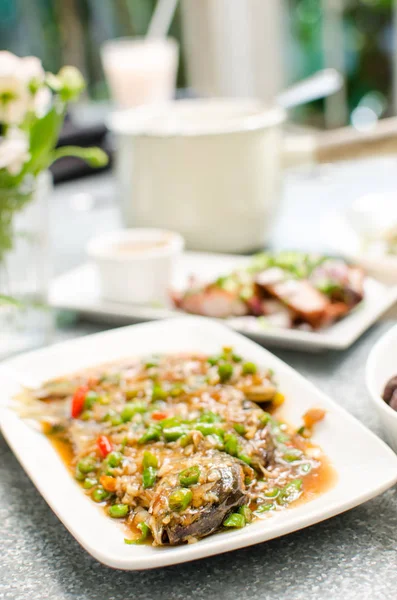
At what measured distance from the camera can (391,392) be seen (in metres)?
1.04

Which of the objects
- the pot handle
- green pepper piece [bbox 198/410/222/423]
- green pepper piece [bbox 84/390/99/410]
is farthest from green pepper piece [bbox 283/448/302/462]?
the pot handle

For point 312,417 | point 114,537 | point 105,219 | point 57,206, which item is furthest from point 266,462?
point 57,206

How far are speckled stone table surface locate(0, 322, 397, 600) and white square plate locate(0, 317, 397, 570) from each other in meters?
0.05

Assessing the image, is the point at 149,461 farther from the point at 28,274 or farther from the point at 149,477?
the point at 28,274

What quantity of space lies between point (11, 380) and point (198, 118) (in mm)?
1173

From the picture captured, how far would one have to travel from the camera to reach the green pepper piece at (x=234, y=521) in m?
0.87

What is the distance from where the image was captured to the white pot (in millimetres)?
1902

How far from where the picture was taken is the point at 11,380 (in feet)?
4.29

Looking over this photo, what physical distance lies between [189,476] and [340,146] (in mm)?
1794

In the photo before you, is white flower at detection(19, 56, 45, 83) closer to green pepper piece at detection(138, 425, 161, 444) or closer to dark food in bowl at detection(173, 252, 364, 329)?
dark food in bowl at detection(173, 252, 364, 329)

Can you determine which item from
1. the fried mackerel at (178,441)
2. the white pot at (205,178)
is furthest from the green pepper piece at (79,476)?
the white pot at (205,178)

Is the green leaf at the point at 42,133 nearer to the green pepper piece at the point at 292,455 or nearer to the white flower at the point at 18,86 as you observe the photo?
the white flower at the point at 18,86

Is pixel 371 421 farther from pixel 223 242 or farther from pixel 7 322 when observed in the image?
pixel 223 242

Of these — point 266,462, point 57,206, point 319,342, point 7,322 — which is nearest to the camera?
point 266,462
